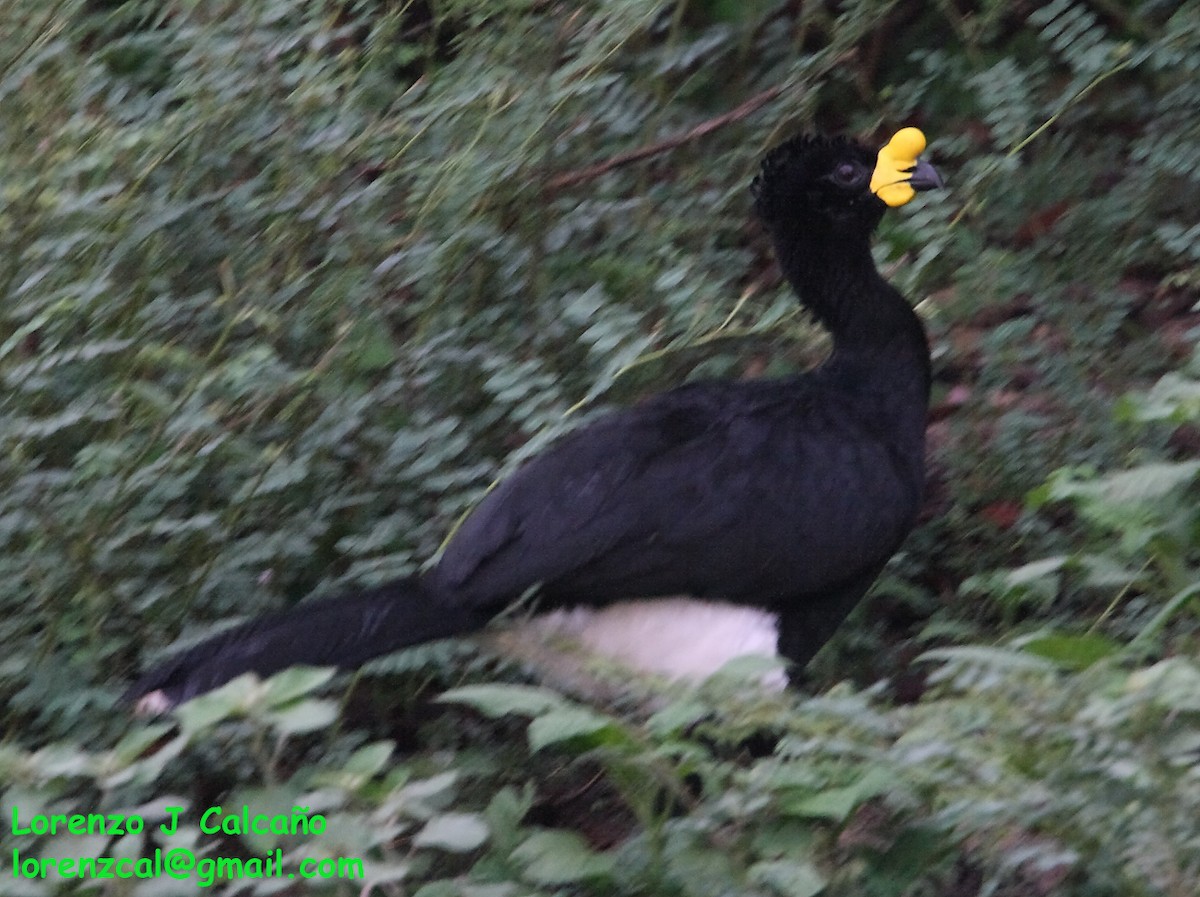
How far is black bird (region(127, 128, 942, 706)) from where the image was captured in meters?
3.59

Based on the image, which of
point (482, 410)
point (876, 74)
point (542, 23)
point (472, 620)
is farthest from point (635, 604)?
point (876, 74)

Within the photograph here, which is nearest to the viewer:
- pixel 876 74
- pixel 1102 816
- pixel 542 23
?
pixel 1102 816

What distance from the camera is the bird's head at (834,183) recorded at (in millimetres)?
4367

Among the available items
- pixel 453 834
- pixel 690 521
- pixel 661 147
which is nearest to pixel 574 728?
pixel 453 834

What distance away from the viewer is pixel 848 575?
12.7 ft

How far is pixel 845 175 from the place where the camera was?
4.39 meters

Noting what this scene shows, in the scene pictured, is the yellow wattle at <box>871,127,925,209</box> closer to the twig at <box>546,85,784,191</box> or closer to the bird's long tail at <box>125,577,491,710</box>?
the twig at <box>546,85,784,191</box>

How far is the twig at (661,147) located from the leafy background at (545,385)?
0.06 ft

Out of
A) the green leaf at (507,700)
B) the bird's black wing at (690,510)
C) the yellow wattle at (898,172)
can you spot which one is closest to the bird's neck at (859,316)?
the yellow wattle at (898,172)

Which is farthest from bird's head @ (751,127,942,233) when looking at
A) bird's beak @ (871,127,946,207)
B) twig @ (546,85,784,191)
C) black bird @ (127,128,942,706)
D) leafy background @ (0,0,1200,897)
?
twig @ (546,85,784,191)

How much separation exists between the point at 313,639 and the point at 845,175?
1779 millimetres

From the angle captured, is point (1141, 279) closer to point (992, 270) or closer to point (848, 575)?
point (992, 270)

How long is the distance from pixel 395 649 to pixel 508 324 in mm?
1271

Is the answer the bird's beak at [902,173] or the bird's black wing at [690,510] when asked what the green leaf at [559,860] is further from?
the bird's beak at [902,173]
